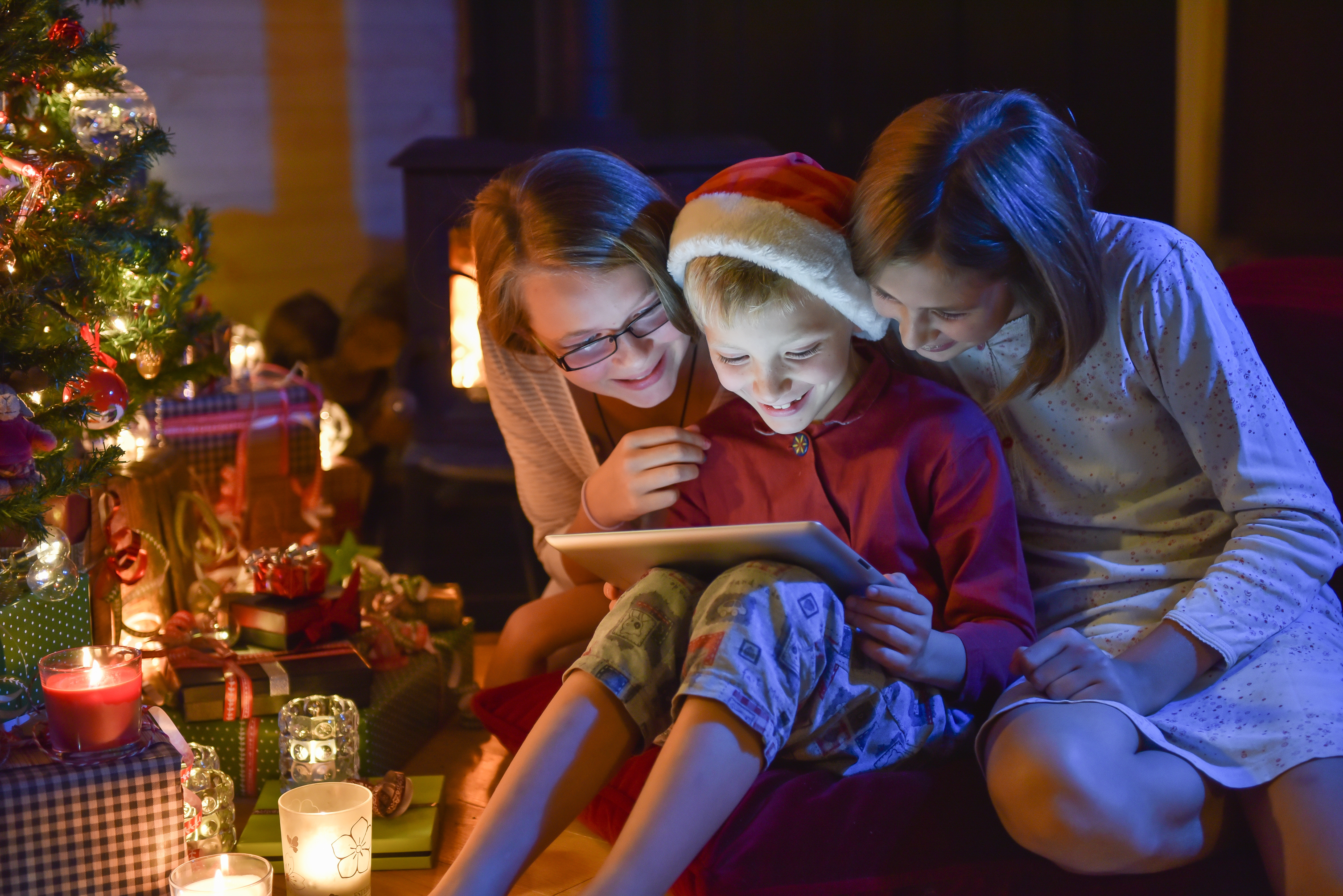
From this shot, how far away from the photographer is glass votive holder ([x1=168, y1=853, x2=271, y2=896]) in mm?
1146

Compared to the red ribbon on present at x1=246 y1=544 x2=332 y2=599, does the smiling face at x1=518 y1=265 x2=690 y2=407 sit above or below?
above

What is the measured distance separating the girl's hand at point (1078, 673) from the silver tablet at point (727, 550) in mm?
170

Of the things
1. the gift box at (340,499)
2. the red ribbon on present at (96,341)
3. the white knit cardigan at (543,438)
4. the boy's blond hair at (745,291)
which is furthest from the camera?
the gift box at (340,499)

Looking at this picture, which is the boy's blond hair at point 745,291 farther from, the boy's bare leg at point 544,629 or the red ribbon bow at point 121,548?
the red ribbon bow at point 121,548

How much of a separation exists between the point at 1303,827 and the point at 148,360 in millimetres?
1500

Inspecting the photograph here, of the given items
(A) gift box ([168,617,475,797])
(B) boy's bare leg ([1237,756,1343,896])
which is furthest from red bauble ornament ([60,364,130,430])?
(B) boy's bare leg ([1237,756,1343,896])

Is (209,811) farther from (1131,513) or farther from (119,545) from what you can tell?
(1131,513)

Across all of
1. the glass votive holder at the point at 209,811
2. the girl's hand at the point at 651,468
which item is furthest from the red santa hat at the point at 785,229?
the glass votive holder at the point at 209,811

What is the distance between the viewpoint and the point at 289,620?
1.59 metres

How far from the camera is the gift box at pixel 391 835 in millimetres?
1384

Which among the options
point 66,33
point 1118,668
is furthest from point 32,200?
point 1118,668

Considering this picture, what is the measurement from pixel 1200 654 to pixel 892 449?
38 cm

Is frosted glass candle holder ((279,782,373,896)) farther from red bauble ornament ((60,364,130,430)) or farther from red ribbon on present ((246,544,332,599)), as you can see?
red bauble ornament ((60,364,130,430))

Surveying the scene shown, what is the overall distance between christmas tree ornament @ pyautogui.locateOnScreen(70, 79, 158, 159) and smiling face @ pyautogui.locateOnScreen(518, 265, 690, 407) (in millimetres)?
569
